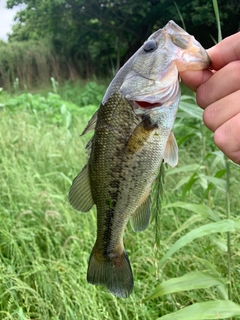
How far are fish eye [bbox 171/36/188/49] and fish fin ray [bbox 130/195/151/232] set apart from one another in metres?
0.50

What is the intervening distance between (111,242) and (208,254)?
148cm

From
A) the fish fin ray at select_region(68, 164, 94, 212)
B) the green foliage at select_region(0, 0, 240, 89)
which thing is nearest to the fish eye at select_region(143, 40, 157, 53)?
the fish fin ray at select_region(68, 164, 94, 212)

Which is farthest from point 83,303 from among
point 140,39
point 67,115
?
point 140,39

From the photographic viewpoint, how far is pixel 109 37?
19656 mm

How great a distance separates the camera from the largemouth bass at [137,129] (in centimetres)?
113

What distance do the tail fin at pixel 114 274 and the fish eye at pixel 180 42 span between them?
740 millimetres

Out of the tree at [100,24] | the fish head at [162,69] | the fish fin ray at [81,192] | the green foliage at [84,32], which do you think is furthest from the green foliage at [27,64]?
the fish head at [162,69]

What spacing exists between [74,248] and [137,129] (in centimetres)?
162

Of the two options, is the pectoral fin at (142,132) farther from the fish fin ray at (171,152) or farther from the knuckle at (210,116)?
the knuckle at (210,116)

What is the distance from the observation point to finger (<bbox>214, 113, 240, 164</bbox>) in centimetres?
112

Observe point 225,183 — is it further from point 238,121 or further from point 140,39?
point 140,39

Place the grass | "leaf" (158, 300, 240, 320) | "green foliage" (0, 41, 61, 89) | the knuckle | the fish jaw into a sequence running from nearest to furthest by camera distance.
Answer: the fish jaw
the knuckle
"leaf" (158, 300, 240, 320)
the grass
"green foliage" (0, 41, 61, 89)

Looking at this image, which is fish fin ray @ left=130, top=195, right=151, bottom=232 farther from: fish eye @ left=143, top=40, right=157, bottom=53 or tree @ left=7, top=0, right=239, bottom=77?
tree @ left=7, top=0, right=239, bottom=77

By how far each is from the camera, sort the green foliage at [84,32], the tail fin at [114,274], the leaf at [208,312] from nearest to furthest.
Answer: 1. the tail fin at [114,274]
2. the leaf at [208,312]
3. the green foliage at [84,32]
